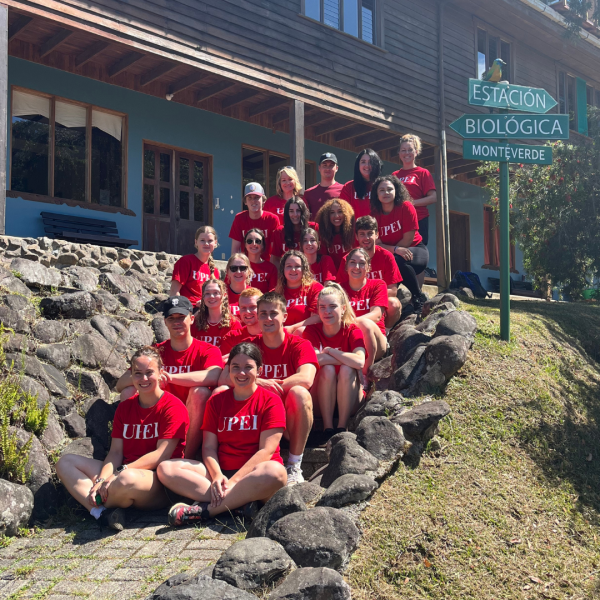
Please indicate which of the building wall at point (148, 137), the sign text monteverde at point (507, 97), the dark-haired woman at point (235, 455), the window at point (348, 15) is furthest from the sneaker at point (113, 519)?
the window at point (348, 15)

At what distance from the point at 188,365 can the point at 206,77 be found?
7.16m

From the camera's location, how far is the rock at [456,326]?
19.5ft

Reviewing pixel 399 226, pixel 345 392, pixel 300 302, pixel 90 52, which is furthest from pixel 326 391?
pixel 90 52

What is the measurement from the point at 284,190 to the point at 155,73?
460 centimetres

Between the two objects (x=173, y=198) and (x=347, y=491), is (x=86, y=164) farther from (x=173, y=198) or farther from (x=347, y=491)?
(x=347, y=491)

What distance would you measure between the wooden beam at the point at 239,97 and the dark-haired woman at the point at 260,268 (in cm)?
552

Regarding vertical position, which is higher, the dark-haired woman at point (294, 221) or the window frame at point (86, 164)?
the window frame at point (86, 164)

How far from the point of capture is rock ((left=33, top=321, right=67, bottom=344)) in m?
5.93

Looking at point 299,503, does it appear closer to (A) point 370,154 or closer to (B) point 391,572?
(B) point 391,572

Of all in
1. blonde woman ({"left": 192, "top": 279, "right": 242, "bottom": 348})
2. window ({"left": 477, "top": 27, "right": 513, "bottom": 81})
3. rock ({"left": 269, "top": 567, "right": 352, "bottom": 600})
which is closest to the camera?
rock ({"left": 269, "top": 567, "right": 352, "bottom": 600})

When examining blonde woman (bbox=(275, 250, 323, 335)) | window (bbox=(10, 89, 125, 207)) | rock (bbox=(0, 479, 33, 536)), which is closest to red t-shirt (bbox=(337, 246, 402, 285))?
blonde woman (bbox=(275, 250, 323, 335))

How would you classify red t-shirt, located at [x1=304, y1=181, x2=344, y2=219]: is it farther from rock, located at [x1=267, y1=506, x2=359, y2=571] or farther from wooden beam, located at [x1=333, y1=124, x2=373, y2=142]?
wooden beam, located at [x1=333, y1=124, x2=373, y2=142]

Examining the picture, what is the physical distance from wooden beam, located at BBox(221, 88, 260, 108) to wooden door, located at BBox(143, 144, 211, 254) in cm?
108

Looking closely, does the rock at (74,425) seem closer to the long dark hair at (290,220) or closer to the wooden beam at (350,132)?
the long dark hair at (290,220)
